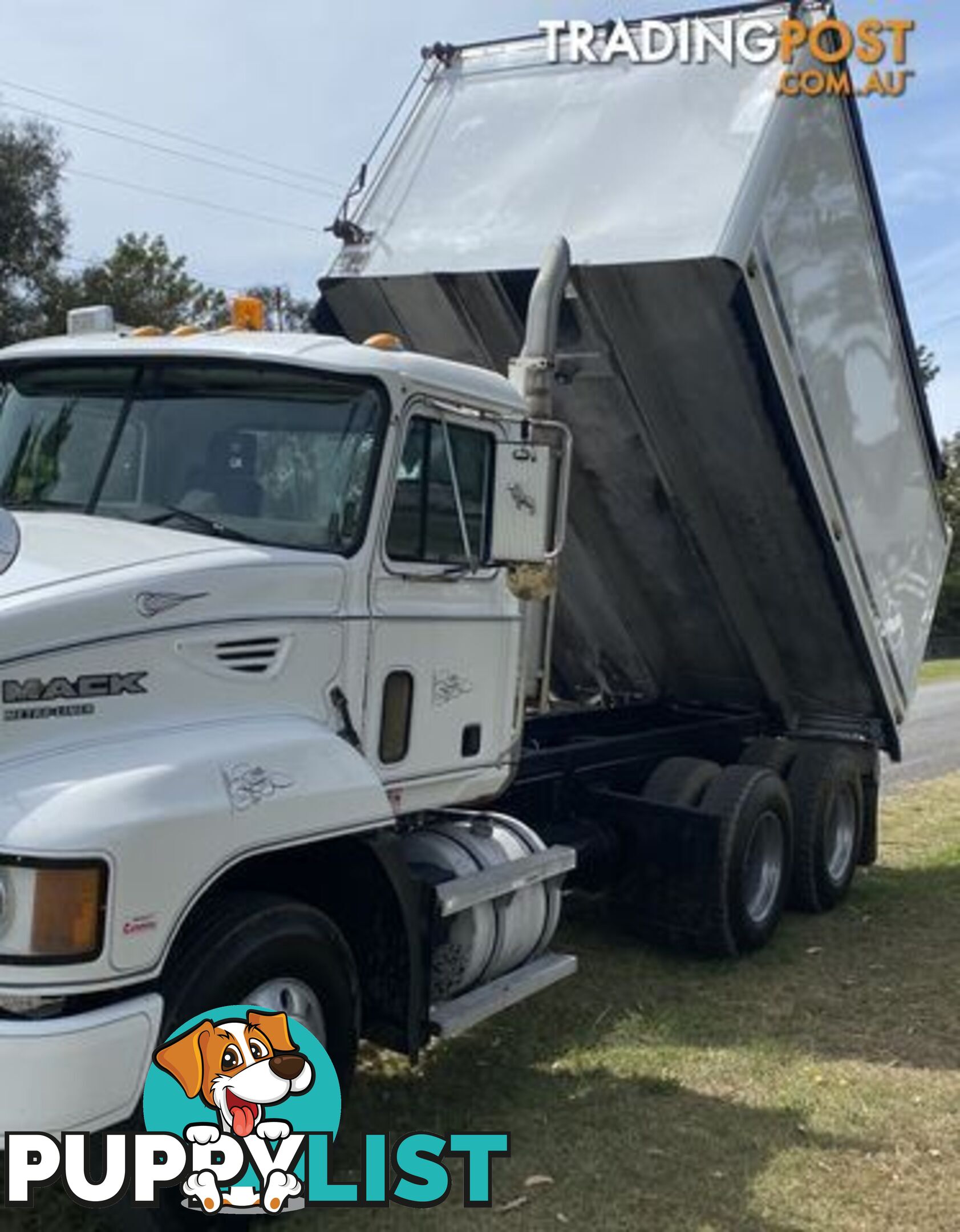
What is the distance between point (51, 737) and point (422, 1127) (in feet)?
6.69

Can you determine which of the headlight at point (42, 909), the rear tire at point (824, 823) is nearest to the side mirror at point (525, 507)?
the headlight at point (42, 909)

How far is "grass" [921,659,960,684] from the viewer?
96.9 ft

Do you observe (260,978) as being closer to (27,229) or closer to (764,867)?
(764,867)

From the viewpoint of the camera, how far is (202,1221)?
373 centimetres

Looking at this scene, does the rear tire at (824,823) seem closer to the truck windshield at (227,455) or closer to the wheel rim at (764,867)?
the wheel rim at (764,867)

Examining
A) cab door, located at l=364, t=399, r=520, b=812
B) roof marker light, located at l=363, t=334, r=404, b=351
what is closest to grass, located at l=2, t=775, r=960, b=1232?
cab door, located at l=364, t=399, r=520, b=812

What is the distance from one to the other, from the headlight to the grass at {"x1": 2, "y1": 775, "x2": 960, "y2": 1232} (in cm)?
116

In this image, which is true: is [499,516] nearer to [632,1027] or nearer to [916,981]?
[632,1027]

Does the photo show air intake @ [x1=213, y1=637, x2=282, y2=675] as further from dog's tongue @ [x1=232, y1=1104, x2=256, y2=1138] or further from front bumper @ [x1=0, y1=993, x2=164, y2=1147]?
dog's tongue @ [x1=232, y1=1104, x2=256, y2=1138]

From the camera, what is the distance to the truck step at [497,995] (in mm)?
4578

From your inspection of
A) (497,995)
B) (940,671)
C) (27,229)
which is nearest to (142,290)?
(27,229)

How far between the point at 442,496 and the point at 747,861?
10.2ft

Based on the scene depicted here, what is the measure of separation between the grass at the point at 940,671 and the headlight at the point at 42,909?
80.1 ft

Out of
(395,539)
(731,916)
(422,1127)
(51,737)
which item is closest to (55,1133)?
(51,737)
